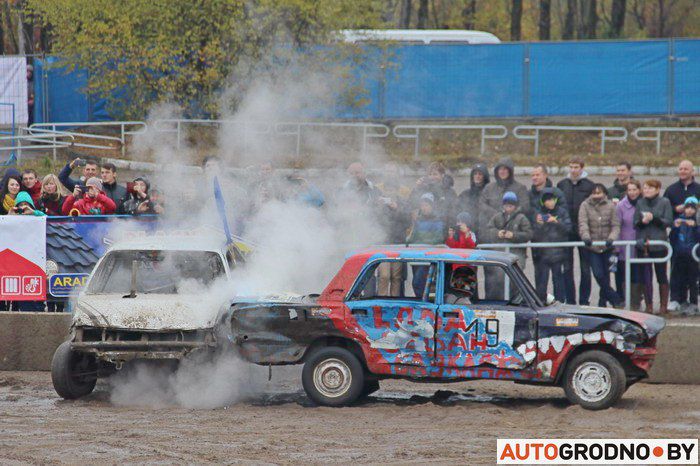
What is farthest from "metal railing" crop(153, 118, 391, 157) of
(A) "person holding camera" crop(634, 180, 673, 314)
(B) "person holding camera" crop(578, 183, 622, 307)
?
(A) "person holding camera" crop(634, 180, 673, 314)

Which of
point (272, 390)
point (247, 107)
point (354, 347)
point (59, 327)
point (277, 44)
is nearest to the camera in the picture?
point (354, 347)

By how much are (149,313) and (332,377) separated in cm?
196

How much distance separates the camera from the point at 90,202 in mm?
14828

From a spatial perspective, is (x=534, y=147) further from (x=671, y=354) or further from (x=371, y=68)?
(x=671, y=354)

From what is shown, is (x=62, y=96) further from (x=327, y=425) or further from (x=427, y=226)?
(x=327, y=425)

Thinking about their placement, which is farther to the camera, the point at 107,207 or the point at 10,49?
the point at 10,49

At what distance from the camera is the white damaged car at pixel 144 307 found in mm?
11227

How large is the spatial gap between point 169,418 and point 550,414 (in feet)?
12.0

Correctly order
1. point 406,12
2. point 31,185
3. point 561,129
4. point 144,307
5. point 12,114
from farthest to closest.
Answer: point 406,12
point 561,129
point 12,114
point 31,185
point 144,307

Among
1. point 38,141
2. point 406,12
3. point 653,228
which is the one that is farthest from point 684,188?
point 406,12

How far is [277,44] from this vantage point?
22016 millimetres

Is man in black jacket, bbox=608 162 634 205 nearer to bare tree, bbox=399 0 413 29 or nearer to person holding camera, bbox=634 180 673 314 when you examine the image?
person holding camera, bbox=634 180 673 314

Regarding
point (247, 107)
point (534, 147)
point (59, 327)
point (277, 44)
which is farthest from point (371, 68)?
point (59, 327)

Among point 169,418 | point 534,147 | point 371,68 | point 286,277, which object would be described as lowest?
point 169,418
